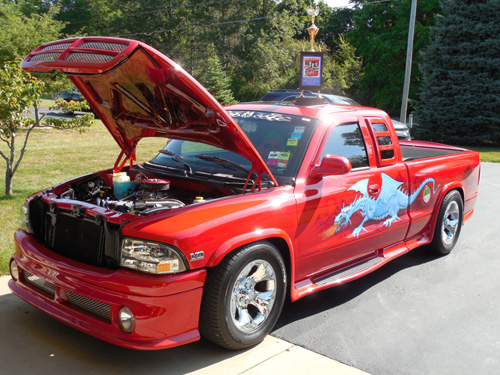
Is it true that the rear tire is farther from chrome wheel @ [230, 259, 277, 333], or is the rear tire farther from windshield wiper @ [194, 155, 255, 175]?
chrome wheel @ [230, 259, 277, 333]

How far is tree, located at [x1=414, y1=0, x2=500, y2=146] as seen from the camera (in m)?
19.4

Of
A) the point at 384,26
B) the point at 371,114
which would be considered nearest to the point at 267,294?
the point at 371,114

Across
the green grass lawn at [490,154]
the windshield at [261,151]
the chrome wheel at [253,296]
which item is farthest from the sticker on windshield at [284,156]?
the green grass lawn at [490,154]

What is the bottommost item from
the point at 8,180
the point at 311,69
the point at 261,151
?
the point at 8,180

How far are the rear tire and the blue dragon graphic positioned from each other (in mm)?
644

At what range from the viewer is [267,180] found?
4.01 metres

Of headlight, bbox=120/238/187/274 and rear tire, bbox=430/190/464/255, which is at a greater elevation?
headlight, bbox=120/238/187/274

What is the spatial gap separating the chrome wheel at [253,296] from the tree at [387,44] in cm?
3200

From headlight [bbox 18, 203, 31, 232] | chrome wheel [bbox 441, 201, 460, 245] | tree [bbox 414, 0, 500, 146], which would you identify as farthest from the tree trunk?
tree [bbox 414, 0, 500, 146]

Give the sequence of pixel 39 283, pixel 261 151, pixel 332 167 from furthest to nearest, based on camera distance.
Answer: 1. pixel 261 151
2. pixel 332 167
3. pixel 39 283

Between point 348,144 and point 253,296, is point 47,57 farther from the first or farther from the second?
point 348,144

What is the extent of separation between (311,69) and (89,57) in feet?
28.8

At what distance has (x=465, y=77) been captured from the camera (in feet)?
65.3

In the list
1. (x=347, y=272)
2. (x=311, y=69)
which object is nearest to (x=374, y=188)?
(x=347, y=272)
